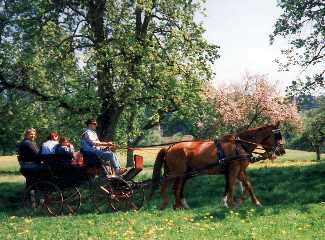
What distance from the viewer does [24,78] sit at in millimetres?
24594

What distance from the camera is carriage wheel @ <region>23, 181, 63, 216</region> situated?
15.5 meters

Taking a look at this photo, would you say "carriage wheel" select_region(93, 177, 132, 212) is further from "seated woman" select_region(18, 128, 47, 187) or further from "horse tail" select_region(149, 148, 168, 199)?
"seated woman" select_region(18, 128, 47, 187)

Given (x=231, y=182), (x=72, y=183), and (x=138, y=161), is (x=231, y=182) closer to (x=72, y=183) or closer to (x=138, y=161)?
(x=138, y=161)

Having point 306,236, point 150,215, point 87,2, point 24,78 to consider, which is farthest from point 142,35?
point 306,236

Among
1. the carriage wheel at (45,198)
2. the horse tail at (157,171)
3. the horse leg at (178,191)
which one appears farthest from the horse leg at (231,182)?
the carriage wheel at (45,198)

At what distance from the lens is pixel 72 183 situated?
1557cm

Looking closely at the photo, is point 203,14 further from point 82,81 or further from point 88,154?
point 88,154

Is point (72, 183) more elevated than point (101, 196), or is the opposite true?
point (72, 183)

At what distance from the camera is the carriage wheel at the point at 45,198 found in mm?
15508

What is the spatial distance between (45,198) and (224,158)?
19.3 ft

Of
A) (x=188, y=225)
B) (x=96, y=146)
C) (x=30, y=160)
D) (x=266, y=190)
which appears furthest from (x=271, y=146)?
(x=30, y=160)

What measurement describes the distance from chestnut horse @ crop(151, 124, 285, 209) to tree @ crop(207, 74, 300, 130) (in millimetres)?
48292

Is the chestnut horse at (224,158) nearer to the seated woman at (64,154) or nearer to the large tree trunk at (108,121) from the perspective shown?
the seated woman at (64,154)

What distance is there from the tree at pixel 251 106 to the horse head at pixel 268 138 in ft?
158
